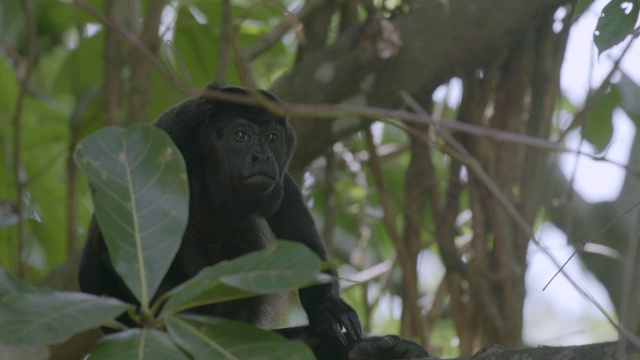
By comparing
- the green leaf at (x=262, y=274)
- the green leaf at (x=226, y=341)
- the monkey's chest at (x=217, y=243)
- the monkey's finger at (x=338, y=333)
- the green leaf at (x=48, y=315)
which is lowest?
the monkey's finger at (x=338, y=333)

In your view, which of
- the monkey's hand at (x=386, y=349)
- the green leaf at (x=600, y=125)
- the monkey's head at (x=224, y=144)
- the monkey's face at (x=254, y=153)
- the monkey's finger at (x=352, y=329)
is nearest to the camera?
the monkey's hand at (x=386, y=349)

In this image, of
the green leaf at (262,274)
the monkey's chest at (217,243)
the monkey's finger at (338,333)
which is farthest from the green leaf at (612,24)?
the monkey's chest at (217,243)

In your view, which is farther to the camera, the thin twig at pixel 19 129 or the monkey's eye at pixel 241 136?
the thin twig at pixel 19 129

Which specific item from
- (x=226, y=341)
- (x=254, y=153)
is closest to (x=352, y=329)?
(x=254, y=153)

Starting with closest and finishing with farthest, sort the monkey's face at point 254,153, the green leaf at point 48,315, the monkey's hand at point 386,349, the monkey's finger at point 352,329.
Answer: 1. the green leaf at point 48,315
2. the monkey's hand at point 386,349
3. the monkey's finger at point 352,329
4. the monkey's face at point 254,153

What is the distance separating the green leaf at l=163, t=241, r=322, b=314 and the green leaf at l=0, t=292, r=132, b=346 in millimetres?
148

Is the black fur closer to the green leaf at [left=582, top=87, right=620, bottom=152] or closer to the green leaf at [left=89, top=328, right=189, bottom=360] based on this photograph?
the green leaf at [left=89, top=328, right=189, bottom=360]

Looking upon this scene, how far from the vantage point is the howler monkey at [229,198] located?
348 cm

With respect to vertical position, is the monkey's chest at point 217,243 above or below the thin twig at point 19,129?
below

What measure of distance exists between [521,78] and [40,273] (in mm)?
2727

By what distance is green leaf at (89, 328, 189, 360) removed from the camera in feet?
6.82

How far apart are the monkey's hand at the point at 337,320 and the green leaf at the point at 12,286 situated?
1278mm

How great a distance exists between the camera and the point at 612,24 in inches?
98.6

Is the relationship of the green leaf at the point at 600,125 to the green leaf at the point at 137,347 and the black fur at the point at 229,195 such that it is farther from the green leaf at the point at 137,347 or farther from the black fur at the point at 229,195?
the green leaf at the point at 137,347
